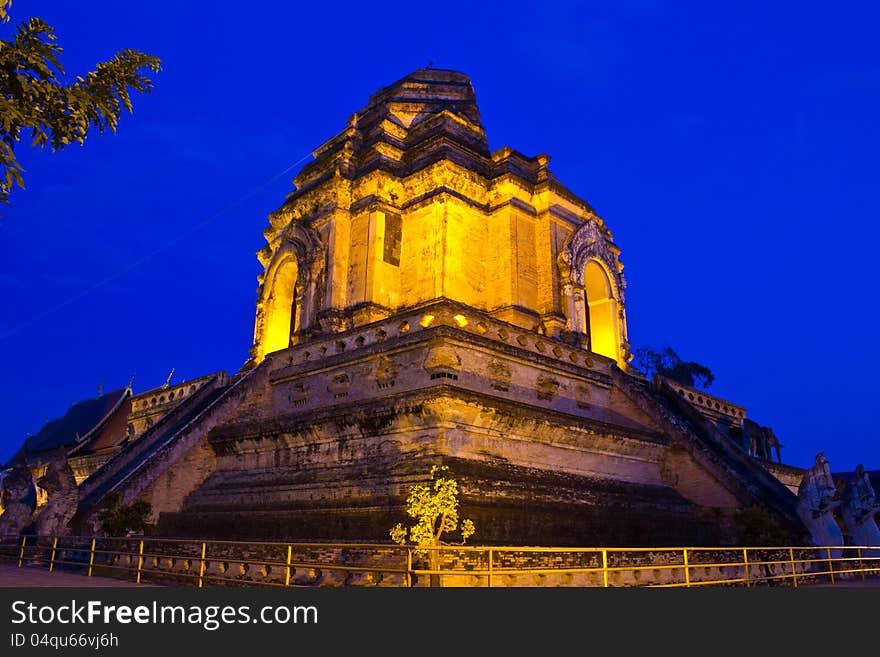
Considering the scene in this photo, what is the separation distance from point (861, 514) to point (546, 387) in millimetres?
7714

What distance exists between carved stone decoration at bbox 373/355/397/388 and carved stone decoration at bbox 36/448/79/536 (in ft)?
22.7

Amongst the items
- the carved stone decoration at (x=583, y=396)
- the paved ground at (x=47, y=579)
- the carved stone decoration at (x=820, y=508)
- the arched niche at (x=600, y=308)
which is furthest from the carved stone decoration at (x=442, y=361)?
the arched niche at (x=600, y=308)

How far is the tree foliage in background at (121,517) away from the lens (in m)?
14.4

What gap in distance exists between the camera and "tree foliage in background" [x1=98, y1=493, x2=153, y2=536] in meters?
14.4

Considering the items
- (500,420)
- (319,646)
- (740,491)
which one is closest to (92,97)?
(319,646)

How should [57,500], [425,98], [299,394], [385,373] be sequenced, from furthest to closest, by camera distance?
[425,98] → [299,394] → [385,373] → [57,500]

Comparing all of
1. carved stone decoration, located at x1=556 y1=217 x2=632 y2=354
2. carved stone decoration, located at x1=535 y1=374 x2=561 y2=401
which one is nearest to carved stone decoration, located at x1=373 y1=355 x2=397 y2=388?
carved stone decoration, located at x1=535 y1=374 x2=561 y2=401

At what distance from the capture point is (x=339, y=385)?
52.9ft

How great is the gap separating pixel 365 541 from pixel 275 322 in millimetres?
14263

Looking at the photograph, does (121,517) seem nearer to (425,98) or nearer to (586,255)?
(586,255)

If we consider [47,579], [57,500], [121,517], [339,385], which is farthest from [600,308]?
[47,579]

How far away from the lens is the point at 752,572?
12523 mm

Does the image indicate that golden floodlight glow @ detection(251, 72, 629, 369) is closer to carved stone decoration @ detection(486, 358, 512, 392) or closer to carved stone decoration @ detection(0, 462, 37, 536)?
carved stone decoration @ detection(486, 358, 512, 392)

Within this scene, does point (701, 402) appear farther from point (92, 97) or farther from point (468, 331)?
point (92, 97)
